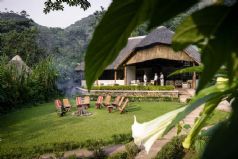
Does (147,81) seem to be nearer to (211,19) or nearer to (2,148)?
(2,148)

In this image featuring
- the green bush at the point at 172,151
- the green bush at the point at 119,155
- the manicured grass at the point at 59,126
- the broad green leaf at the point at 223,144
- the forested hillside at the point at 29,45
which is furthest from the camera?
the forested hillside at the point at 29,45

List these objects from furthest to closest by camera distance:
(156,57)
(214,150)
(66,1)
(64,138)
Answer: (156,57), (64,138), (66,1), (214,150)

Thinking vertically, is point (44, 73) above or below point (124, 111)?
above

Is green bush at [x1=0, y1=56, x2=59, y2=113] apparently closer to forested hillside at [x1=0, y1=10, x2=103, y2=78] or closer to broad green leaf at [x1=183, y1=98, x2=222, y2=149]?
forested hillside at [x1=0, y1=10, x2=103, y2=78]

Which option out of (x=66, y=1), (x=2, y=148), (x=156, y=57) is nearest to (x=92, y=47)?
(x=66, y=1)

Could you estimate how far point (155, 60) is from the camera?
23.0m

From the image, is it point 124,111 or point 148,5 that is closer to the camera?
point 148,5

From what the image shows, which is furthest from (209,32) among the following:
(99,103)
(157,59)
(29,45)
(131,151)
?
(29,45)

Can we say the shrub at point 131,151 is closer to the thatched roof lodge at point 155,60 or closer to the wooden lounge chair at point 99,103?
the wooden lounge chair at point 99,103

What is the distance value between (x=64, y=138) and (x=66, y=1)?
4.69 meters

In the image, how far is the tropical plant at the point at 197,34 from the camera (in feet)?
0.77

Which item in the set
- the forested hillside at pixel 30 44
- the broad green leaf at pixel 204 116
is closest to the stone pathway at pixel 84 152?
the broad green leaf at pixel 204 116

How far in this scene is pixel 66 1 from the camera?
21.9 ft

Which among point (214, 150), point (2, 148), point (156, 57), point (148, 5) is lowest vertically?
point (2, 148)
